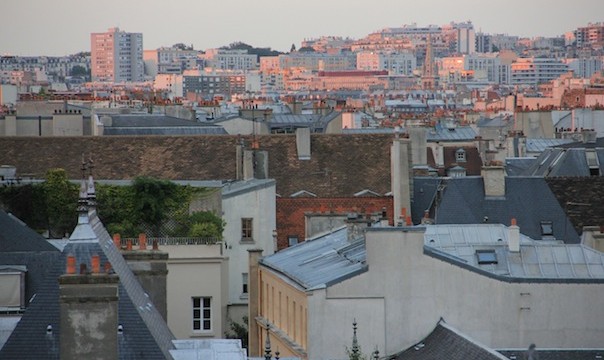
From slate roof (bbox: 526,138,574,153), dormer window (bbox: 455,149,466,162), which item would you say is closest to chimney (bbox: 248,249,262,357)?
dormer window (bbox: 455,149,466,162)

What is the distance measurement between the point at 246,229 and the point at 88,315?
3049 centimetres

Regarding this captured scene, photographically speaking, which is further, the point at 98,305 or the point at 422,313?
the point at 422,313

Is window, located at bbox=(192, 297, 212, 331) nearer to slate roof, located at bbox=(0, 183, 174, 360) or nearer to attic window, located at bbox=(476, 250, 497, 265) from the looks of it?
attic window, located at bbox=(476, 250, 497, 265)

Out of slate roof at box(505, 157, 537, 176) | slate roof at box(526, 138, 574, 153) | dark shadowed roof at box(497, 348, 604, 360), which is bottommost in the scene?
slate roof at box(526, 138, 574, 153)

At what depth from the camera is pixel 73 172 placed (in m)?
59.2

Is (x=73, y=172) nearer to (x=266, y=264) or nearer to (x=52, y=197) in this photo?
(x=52, y=197)

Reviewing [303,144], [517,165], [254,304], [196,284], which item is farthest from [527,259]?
[517,165]

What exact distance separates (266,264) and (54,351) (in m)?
19.3

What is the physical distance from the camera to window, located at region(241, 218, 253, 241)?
50312 mm

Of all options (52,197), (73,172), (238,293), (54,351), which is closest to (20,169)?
(73,172)

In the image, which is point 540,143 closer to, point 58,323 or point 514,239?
point 514,239

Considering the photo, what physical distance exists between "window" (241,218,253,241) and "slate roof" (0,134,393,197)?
26.3 ft

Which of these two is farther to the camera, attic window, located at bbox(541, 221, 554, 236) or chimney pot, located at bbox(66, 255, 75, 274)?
attic window, located at bbox(541, 221, 554, 236)

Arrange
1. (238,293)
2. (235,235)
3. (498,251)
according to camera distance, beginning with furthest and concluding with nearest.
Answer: (235,235)
(238,293)
(498,251)
